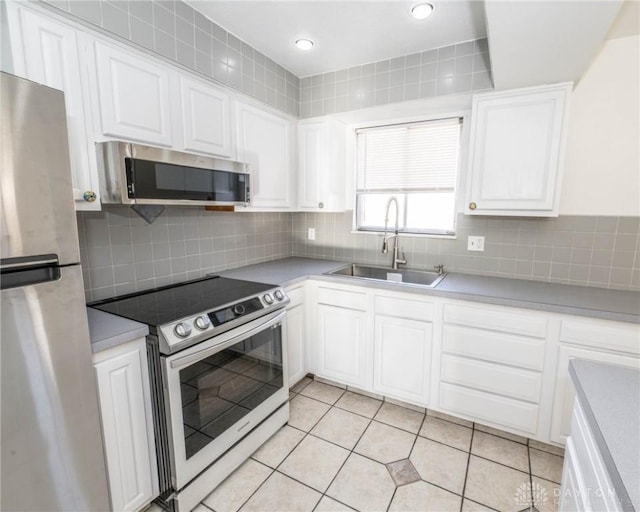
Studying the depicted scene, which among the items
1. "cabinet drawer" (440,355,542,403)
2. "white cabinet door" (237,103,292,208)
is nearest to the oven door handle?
"white cabinet door" (237,103,292,208)

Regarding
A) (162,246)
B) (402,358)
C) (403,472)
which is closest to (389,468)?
(403,472)

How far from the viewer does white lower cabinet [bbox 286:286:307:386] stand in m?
2.33

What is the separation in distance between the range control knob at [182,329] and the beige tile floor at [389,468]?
0.87m

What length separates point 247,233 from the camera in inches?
107

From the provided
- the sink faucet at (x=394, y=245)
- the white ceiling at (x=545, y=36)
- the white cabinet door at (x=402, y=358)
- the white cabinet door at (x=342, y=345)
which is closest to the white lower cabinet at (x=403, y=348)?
the white cabinet door at (x=402, y=358)

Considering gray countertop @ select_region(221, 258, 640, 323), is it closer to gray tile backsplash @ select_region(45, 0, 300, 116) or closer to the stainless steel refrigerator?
the stainless steel refrigerator

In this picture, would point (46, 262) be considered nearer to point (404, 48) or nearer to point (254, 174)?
point (254, 174)

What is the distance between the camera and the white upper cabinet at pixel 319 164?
273cm

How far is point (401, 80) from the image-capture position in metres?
2.37

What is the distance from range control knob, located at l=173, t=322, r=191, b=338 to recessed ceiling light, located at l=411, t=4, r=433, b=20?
6.81 feet

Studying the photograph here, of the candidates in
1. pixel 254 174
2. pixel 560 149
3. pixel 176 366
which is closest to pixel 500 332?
pixel 560 149

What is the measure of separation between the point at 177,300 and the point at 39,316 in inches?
29.7

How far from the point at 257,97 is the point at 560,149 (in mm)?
2005

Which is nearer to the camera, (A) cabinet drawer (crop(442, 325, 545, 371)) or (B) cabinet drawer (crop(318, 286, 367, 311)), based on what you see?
(A) cabinet drawer (crop(442, 325, 545, 371))
